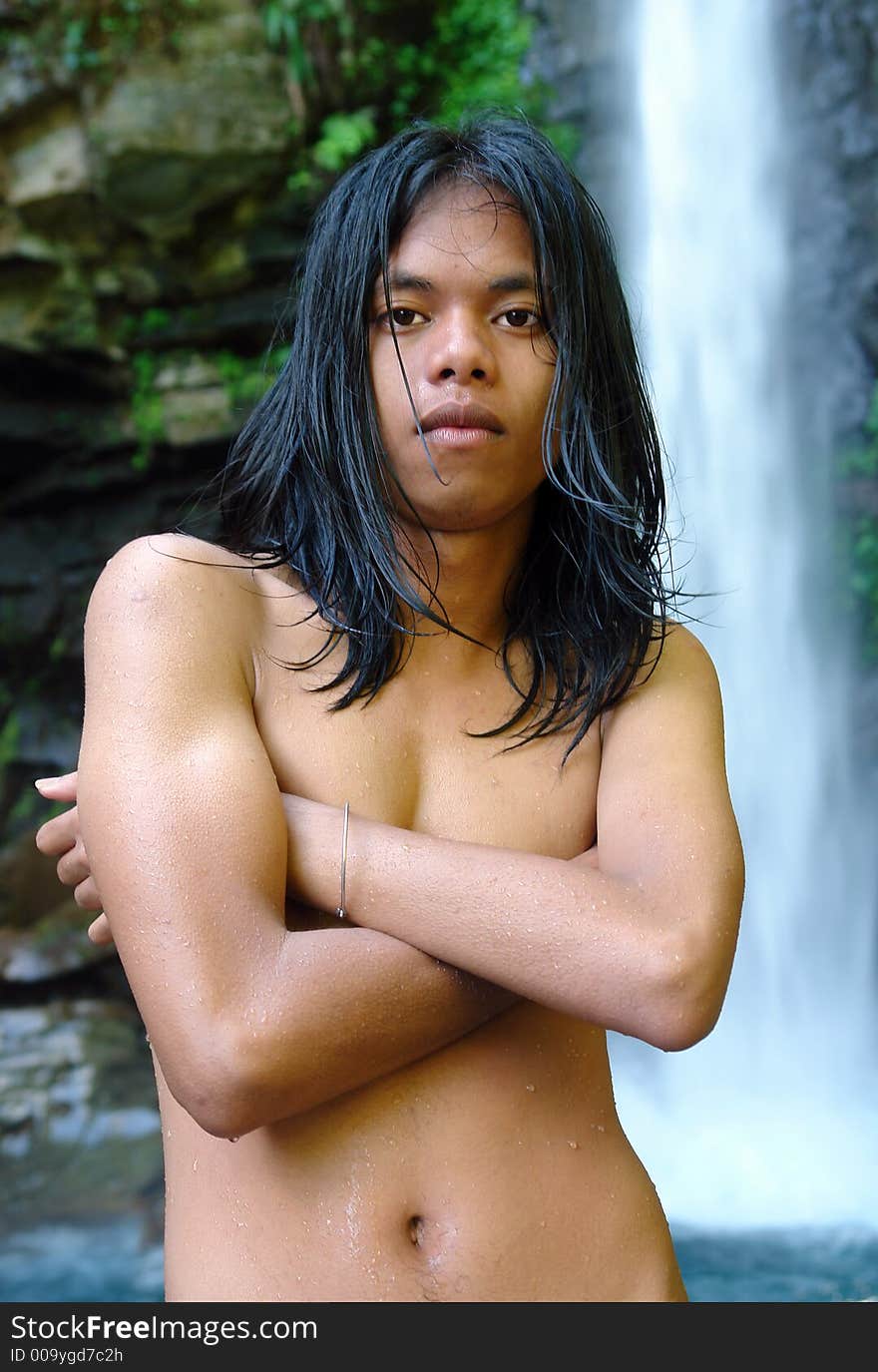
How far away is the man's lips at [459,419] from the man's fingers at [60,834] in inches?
24.1

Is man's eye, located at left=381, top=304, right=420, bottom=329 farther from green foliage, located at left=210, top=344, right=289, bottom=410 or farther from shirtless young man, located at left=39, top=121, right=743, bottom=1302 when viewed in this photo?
green foliage, located at left=210, top=344, right=289, bottom=410

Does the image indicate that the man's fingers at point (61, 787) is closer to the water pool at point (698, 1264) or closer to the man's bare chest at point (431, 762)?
the man's bare chest at point (431, 762)

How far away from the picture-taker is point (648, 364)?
17.8ft

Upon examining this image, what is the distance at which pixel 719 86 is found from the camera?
6867 millimetres

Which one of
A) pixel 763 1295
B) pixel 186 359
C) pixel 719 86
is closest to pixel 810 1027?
pixel 763 1295

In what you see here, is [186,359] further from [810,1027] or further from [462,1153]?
[462,1153]

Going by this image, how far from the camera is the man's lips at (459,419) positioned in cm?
149

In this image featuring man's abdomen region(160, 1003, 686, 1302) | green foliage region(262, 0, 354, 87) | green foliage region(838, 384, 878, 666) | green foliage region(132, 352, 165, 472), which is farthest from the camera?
green foliage region(838, 384, 878, 666)

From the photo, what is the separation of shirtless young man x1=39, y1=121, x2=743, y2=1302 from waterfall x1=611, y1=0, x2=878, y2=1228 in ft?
15.5

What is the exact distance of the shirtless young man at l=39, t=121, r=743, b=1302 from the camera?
137 cm

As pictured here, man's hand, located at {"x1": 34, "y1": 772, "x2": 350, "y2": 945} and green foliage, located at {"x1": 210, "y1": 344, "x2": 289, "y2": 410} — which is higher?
green foliage, located at {"x1": 210, "y1": 344, "x2": 289, "y2": 410}

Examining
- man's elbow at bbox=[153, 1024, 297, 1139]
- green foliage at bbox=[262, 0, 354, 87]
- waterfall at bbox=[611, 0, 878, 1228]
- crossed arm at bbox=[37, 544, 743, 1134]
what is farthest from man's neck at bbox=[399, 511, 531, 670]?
green foliage at bbox=[262, 0, 354, 87]

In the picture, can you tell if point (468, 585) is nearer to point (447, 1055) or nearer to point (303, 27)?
point (447, 1055)

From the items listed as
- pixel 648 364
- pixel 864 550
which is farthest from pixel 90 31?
pixel 864 550
